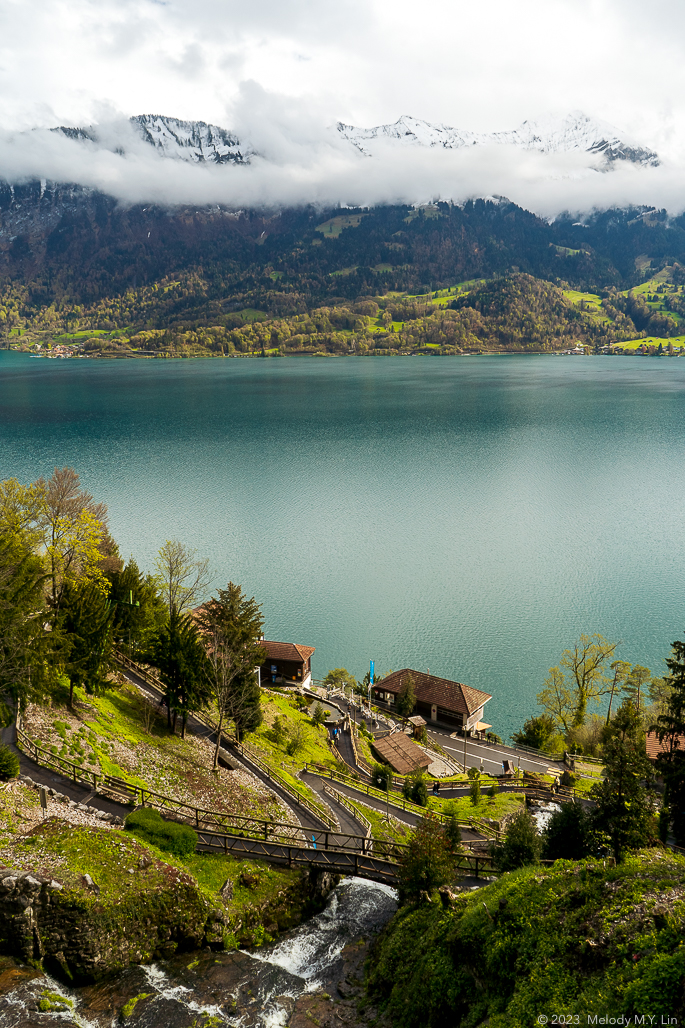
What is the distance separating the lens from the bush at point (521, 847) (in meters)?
21.3

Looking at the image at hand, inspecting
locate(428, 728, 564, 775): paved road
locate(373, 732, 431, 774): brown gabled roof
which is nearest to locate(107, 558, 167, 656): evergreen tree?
locate(373, 732, 431, 774): brown gabled roof

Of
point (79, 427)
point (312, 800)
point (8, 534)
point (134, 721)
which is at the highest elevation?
point (79, 427)

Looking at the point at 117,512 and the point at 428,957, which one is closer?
the point at 428,957

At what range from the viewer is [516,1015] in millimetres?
14070

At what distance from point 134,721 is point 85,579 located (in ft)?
31.5

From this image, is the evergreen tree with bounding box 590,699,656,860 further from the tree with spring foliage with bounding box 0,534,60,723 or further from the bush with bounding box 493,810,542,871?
the tree with spring foliage with bounding box 0,534,60,723

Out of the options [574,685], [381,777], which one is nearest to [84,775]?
[381,777]

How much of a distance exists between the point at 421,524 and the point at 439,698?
1757 inches

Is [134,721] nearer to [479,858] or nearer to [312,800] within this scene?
[312,800]

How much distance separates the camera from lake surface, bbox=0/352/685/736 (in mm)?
64188

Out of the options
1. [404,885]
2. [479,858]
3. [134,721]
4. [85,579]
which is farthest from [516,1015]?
[85,579]

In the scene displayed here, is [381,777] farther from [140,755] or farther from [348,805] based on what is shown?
[140,755]

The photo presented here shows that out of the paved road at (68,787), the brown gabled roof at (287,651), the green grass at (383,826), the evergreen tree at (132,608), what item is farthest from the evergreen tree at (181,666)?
the brown gabled roof at (287,651)

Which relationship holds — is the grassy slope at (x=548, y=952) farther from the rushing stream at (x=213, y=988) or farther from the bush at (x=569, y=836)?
the bush at (x=569, y=836)
